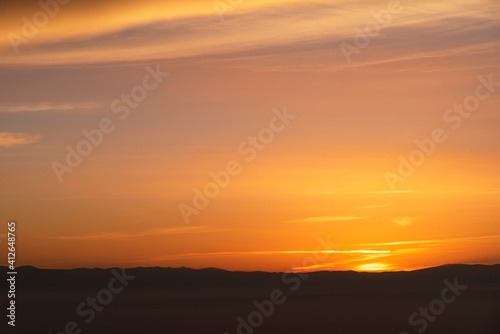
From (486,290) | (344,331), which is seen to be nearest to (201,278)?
(486,290)

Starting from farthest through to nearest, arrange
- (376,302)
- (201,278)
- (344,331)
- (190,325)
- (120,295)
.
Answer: (201,278) < (120,295) < (376,302) < (190,325) < (344,331)

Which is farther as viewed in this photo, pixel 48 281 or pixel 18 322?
pixel 48 281

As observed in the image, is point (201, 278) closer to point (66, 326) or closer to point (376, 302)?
point (376, 302)

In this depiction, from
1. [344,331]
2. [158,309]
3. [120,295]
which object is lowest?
[344,331]

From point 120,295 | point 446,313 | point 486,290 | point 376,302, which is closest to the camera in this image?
point 446,313

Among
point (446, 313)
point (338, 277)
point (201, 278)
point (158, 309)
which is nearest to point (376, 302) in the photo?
point (446, 313)

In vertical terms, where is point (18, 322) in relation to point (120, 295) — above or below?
below

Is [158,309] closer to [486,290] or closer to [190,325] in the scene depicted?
[190,325]
